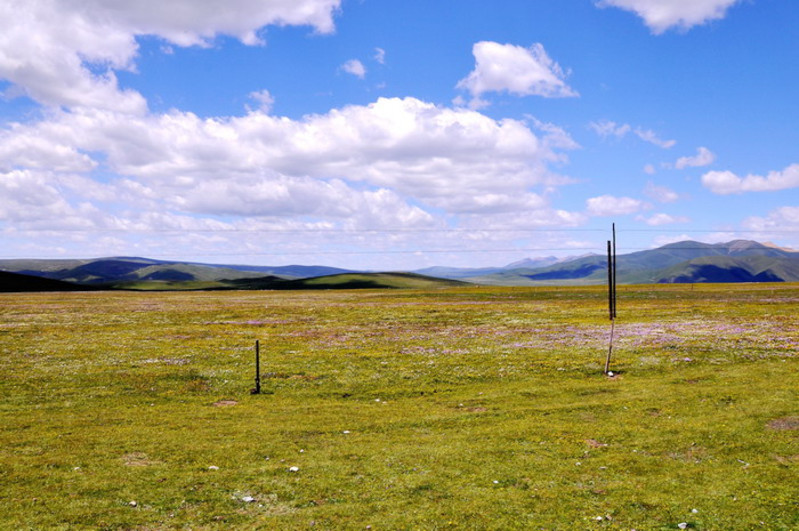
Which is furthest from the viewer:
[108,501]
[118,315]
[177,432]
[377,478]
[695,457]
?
[118,315]

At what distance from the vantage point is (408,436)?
21.1 m

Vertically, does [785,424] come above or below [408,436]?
above

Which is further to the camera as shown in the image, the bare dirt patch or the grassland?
the bare dirt patch

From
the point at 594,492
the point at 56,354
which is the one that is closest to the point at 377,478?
the point at 594,492

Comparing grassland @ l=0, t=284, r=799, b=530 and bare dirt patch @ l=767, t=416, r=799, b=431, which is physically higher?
bare dirt patch @ l=767, t=416, r=799, b=431

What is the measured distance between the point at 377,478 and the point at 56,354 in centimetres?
4164

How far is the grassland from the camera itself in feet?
44.4

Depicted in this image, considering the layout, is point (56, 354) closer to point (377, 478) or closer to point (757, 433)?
point (377, 478)

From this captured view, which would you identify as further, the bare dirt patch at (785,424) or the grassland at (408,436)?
the bare dirt patch at (785,424)

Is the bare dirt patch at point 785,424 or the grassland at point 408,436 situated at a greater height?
the bare dirt patch at point 785,424

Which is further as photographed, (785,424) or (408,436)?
(408,436)

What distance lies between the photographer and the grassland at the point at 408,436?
44.4ft

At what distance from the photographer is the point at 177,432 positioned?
21688 millimetres

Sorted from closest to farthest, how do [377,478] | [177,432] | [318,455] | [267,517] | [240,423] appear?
[267,517] < [377,478] < [318,455] < [177,432] < [240,423]
